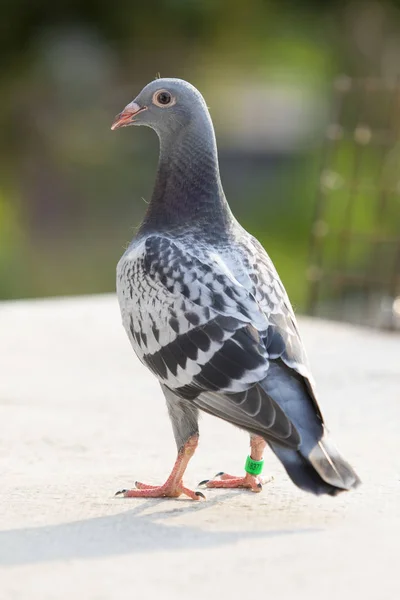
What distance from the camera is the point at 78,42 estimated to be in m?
22.6

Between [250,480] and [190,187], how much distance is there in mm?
1206

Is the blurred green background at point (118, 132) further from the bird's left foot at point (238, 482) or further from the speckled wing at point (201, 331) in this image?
the speckled wing at point (201, 331)

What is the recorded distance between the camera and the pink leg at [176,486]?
4324 mm

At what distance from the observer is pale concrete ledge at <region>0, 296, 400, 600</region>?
343 cm

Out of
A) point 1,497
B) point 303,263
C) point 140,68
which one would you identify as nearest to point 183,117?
point 1,497

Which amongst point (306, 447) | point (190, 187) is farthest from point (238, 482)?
point (190, 187)

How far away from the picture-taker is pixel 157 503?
168 inches

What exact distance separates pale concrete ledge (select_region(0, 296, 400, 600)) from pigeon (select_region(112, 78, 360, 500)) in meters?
0.23

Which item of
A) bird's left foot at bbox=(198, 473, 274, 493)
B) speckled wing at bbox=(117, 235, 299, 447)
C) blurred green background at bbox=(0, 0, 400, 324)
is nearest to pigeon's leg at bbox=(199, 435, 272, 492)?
bird's left foot at bbox=(198, 473, 274, 493)

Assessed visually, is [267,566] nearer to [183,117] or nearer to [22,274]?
[183,117]

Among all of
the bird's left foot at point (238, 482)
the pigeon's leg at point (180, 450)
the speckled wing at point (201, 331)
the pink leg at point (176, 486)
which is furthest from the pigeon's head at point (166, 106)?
the bird's left foot at point (238, 482)

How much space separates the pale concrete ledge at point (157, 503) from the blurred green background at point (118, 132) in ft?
35.5

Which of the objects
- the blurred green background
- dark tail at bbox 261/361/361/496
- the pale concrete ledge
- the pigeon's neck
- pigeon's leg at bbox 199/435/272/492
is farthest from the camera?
the blurred green background

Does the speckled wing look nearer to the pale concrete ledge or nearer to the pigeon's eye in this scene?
the pale concrete ledge
